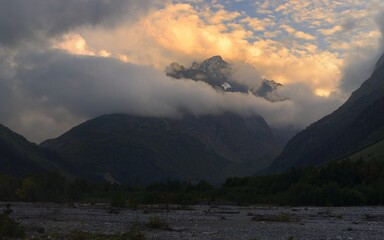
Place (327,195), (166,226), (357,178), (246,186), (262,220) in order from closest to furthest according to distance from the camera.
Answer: (166,226)
(262,220)
(327,195)
(357,178)
(246,186)

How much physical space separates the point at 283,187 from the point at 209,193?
87.7 ft

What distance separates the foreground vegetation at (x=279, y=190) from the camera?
419ft

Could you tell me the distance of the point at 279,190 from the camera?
565ft

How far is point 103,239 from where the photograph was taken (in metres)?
37.4

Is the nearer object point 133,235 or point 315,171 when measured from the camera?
point 133,235

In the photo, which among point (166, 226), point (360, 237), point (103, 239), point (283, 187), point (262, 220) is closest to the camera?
point (103, 239)

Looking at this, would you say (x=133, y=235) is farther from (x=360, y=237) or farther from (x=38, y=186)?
(x=38, y=186)

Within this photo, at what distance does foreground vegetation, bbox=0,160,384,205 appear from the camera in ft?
419

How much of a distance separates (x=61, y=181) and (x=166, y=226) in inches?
5366

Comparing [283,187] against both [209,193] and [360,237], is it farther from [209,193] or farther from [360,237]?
[360,237]

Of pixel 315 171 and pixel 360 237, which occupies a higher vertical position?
pixel 315 171

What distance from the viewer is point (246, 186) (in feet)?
614

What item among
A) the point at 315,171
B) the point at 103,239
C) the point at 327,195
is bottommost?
the point at 103,239

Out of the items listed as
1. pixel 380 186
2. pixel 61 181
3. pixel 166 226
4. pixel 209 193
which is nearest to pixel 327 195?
pixel 380 186
